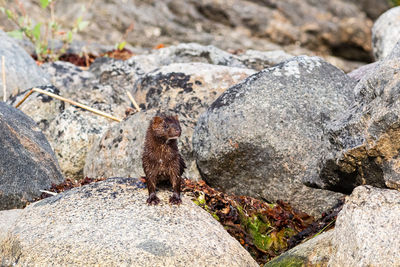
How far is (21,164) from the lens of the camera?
733 centimetres

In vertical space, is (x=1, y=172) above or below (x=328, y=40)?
above

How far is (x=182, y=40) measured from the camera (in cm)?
2041

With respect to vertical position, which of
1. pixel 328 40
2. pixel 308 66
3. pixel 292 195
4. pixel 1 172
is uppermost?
pixel 308 66

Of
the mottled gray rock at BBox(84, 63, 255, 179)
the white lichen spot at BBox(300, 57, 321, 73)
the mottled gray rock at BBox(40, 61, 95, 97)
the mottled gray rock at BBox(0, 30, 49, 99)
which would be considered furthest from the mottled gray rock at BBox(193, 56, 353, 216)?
the mottled gray rock at BBox(40, 61, 95, 97)

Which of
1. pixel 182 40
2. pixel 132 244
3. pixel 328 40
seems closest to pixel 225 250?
pixel 132 244

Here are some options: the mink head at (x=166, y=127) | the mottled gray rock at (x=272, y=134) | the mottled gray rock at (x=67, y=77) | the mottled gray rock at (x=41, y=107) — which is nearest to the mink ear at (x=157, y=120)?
the mink head at (x=166, y=127)

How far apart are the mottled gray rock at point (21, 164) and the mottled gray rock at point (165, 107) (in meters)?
0.78

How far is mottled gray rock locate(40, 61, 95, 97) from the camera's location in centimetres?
1215

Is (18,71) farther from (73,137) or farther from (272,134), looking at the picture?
(272,134)

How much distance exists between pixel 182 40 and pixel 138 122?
41.2 feet

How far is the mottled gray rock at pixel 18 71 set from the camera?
11.0 meters

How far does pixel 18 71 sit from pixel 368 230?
8.44m

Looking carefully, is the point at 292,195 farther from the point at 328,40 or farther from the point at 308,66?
the point at 328,40

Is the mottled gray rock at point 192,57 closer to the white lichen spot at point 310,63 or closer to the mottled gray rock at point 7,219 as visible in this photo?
the white lichen spot at point 310,63
